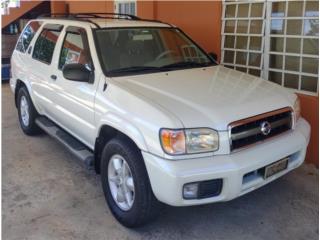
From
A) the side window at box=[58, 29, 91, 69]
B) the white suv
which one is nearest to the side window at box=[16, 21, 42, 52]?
the white suv

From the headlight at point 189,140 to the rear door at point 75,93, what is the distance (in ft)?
3.76

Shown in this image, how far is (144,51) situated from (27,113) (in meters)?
2.41

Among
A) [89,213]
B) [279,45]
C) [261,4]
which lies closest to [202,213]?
[89,213]

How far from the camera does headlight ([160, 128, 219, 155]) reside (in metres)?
2.81

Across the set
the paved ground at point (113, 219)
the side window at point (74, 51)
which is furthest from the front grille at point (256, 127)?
the side window at point (74, 51)

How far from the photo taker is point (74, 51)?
4223 millimetres

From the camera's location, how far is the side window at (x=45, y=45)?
4.75 metres

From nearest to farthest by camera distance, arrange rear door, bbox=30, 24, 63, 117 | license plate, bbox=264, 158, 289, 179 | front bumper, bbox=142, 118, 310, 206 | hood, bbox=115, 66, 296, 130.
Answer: front bumper, bbox=142, 118, 310, 206
hood, bbox=115, 66, 296, 130
license plate, bbox=264, 158, 289, 179
rear door, bbox=30, 24, 63, 117

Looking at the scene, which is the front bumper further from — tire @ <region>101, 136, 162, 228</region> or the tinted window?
the tinted window

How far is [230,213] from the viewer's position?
3.59m

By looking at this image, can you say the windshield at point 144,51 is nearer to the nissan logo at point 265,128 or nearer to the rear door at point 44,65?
the rear door at point 44,65

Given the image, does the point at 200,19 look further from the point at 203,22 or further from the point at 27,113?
the point at 27,113

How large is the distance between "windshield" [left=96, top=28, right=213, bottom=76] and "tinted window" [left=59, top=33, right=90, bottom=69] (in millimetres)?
211

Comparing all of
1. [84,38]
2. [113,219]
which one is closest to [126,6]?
[84,38]
